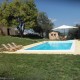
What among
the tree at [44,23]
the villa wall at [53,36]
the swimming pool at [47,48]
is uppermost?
the tree at [44,23]

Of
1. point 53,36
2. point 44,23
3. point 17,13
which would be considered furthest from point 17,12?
point 44,23

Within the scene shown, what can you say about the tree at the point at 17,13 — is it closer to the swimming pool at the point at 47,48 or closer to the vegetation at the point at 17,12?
the vegetation at the point at 17,12

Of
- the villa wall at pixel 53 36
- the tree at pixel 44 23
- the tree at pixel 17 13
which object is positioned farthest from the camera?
the tree at pixel 44 23

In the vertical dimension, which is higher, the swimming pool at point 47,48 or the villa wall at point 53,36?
the villa wall at point 53,36

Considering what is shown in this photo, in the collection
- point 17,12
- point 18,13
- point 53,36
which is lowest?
point 53,36

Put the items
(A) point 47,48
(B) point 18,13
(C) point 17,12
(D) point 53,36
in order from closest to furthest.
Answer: (A) point 47,48 < (B) point 18,13 < (C) point 17,12 < (D) point 53,36

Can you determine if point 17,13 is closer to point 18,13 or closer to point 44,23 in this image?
point 18,13

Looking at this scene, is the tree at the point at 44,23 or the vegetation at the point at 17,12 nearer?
the vegetation at the point at 17,12

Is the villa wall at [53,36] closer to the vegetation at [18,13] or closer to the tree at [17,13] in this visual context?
the vegetation at [18,13]

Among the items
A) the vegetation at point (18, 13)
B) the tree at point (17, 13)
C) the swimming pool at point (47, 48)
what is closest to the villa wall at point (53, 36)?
the vegetation at point (18, 13)

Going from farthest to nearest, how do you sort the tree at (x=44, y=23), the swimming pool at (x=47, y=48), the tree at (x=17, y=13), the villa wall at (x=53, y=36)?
the tree at (x=44, y=23) < the villa wall at (x=53, y=36) < the tree at (x=17, y=13) < the swimming pool at (x=47, y=48)

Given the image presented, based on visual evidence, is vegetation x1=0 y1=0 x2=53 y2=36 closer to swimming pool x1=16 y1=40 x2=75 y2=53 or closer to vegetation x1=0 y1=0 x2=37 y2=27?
vegetation x1=0 y1=0 x2=37 y2=27

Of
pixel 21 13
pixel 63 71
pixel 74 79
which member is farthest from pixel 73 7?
pixel 21 13

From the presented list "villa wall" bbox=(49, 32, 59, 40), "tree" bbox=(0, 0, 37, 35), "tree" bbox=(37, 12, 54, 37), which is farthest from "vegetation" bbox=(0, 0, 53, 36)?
"tree" bbox=(37, 12, 54, 37)
